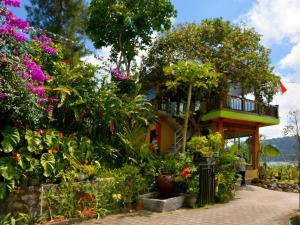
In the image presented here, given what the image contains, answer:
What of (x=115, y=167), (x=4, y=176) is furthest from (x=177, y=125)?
(x=4, y=176)

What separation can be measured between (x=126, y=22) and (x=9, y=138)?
36.3 ft

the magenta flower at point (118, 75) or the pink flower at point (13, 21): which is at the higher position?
the magenta flower at point (118, 75)

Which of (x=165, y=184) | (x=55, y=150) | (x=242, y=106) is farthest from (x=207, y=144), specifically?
(x=242, y=106)

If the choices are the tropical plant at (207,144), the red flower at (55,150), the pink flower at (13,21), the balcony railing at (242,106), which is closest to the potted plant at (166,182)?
the tropical plant at (207,144)

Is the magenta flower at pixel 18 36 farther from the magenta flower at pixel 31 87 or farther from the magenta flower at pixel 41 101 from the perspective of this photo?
the magenta flower at pixel 41 101

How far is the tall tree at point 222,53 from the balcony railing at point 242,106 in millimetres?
546

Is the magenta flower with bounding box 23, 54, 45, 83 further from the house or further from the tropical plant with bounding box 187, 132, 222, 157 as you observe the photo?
the house

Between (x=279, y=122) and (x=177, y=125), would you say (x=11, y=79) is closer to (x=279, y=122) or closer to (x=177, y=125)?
(x=177, y=125)

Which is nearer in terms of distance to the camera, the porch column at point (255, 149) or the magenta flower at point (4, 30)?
the magenta flower at point (4, 30)

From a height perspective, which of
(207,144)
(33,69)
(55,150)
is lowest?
(55,150)

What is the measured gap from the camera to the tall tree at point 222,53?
704 inches

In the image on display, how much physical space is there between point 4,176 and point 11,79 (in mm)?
2247

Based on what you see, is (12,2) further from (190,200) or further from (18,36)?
(190,200)

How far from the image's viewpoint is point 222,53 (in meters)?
18.1
